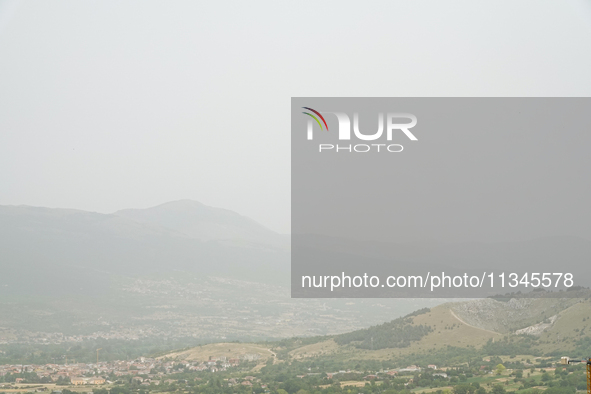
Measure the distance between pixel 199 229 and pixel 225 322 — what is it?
7241cm

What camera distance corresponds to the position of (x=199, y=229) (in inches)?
5566

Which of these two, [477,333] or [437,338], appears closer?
[477,333]

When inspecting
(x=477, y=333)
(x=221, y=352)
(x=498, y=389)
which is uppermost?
(x=477, y=333)

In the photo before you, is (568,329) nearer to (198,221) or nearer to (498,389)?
(498,389)

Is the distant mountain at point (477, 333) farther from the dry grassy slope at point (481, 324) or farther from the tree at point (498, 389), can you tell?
the tree at point (498, 389)

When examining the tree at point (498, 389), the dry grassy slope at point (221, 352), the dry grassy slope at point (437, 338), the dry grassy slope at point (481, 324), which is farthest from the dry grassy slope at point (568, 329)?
the dry grassy slope at point (221, 352)

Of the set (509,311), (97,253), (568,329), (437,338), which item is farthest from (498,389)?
(97,253)

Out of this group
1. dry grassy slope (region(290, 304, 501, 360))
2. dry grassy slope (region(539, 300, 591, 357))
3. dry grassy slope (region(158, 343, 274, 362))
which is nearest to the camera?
dry grassy slope (region(539, 300, 591, 357))

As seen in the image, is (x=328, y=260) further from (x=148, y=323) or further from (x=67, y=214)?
(x=67, y=214)

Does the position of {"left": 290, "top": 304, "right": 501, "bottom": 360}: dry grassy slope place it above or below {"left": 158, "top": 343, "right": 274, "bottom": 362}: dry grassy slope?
above

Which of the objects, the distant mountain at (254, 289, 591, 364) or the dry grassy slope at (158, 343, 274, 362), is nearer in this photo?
the distant mountain at (254, 289, 591, 364)

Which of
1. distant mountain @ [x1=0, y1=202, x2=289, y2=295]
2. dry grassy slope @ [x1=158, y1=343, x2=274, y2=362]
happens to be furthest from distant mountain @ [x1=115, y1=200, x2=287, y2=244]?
dry grassy slope @ [x1=158, y1=343, x2=274, y2=362]

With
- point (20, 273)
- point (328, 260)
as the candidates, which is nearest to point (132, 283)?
point (20, 273)

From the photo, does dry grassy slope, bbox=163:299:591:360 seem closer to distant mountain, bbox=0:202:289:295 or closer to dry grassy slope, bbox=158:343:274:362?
dry grassy slope, bbox=158:343:274:362
